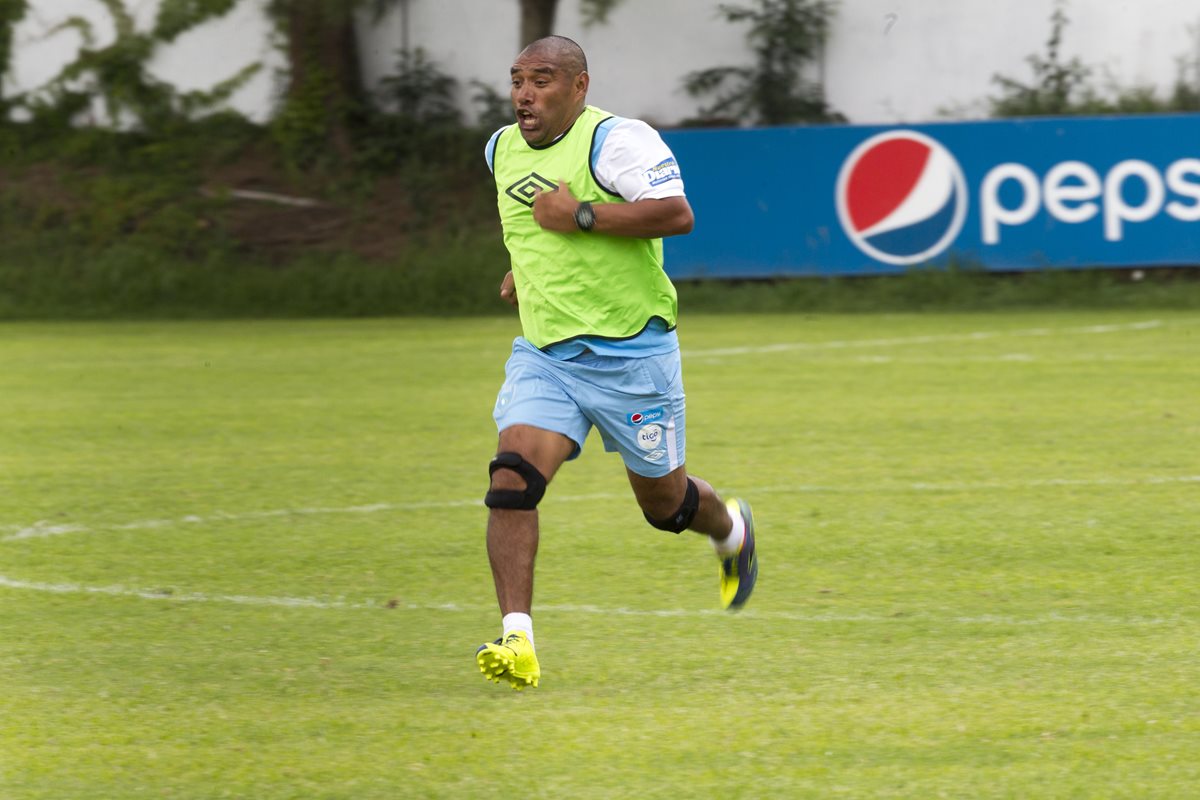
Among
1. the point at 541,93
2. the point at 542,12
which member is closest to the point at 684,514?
the point at 541,93

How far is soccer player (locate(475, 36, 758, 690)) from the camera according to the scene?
5.96 meters

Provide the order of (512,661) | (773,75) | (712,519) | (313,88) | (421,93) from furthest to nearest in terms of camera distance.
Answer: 1. (421,93)
2. (313,88)
3. (773,75)
4. (712,519)
5. (512,661)

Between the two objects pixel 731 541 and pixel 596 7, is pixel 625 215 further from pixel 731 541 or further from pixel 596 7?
pixel 596 7

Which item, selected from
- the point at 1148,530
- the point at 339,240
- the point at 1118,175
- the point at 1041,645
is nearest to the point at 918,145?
the point at 1118,175

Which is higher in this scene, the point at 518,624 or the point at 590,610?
the point at 518,624

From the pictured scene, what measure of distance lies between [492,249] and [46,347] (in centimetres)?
734

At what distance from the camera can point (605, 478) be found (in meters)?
10.4

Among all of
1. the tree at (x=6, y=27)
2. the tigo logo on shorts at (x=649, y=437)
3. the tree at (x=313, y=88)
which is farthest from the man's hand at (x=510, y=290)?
the tree at (x=6, y=27)

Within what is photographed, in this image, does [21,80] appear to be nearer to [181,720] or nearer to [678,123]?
[678,123]

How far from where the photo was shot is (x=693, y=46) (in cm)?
2773

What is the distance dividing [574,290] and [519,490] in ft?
2.32

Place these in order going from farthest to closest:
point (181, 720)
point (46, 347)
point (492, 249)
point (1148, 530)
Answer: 1. point (492, 249)
2. point (46, 347)
3. point (1148, 530)
4. point (181, 720)

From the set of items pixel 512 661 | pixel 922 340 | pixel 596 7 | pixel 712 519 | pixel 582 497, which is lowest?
pixel 922 340

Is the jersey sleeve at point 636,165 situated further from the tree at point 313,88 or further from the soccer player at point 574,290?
the tree at point 313,88
